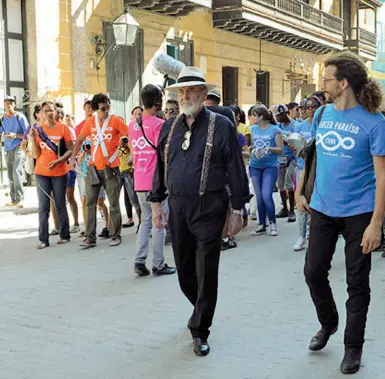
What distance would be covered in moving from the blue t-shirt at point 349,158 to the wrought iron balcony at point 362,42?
29.1 m

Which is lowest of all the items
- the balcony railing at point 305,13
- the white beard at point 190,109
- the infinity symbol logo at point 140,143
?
the infinity symbol logo at point 140,143

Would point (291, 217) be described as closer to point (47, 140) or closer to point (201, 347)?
point (47, 140)

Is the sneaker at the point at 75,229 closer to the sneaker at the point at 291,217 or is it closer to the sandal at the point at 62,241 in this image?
the sandal at the point at 62,241

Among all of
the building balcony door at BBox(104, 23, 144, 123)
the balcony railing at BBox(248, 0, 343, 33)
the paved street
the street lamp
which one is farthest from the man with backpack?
the balcony railing at BBox(248, 0, 343, 33)

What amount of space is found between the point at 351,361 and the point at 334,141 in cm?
132

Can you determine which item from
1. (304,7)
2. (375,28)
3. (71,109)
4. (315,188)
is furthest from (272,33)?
(315,188)

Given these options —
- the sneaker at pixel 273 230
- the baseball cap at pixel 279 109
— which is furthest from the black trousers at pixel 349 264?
the baseball cap at pixel 279 109

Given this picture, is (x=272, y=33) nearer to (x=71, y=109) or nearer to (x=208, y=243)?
(x=71, y=109)

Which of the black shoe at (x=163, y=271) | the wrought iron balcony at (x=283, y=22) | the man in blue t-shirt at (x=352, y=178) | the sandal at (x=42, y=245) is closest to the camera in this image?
the man in blue t-shirt at (x=352, y=178)

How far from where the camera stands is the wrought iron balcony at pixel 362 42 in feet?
103

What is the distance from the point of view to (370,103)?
376 cm

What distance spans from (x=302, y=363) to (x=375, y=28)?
119ft

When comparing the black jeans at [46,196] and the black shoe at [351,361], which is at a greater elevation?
the black jeans at [46,196]

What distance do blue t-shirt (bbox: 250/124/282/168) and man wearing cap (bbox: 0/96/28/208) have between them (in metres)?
4.66
